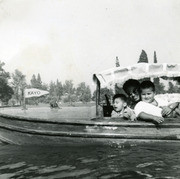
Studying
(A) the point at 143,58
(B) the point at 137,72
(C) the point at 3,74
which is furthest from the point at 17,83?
(B) the point at 137,72

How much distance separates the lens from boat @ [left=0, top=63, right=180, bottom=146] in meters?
7.86

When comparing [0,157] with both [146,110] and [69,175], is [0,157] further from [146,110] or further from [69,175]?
[146,110]

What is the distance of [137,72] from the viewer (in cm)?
884

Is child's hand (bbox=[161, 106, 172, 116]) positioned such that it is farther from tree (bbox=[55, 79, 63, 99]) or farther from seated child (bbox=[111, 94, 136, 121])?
tree (bbox=[55, 79, 63, 99])

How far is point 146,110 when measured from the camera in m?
7.78

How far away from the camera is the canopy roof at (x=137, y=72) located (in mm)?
8719

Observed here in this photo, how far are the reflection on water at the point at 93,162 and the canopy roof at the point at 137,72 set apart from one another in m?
2.04

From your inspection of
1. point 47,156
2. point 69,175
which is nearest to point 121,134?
point 47,156

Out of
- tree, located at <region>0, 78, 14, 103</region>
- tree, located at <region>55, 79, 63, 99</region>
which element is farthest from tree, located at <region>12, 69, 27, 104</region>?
tree, located at <region>55, 79, 63, 99</region>

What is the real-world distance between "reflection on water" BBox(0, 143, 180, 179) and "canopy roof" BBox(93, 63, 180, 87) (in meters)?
2.04

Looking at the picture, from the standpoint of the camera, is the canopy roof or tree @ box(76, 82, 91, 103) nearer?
the canopy roof

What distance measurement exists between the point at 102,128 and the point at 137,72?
201 cm

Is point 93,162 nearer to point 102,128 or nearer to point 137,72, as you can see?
point 102,128

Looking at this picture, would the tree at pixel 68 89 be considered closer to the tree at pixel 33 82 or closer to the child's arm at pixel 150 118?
the tree at pixel 33 82
